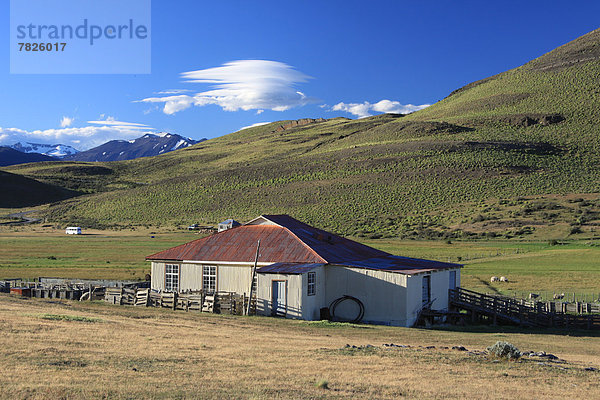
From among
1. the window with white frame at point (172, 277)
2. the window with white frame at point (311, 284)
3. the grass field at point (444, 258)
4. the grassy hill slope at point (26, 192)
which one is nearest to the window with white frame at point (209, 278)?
the window with white frame at point (172, 277)

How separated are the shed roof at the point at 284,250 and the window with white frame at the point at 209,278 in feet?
1.51

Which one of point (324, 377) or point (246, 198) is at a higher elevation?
point (246, 198)

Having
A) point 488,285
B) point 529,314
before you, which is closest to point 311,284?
point 529,314

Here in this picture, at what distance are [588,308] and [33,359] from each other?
27.2m

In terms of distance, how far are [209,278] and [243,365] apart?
58.2 ft

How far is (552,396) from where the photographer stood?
12539 millimetres

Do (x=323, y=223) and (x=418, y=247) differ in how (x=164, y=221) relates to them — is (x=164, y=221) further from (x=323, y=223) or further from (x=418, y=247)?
(x=418, y=247)

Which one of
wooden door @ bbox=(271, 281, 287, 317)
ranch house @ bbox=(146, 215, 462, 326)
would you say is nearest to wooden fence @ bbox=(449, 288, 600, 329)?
ranch house @ bbox=(146, 215, 462, 326)

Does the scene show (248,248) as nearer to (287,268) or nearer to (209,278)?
(209,278)

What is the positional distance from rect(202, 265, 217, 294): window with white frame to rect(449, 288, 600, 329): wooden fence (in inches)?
510

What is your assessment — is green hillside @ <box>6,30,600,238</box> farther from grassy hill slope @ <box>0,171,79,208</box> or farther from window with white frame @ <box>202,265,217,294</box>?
window with white frame @ <box>202,265,217,294</box>

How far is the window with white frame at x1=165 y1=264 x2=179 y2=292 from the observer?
109 ft

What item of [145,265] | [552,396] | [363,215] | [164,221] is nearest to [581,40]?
[363,215]

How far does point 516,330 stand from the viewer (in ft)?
95.3
